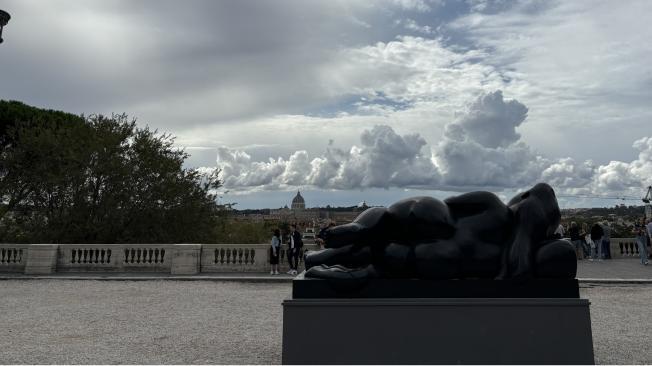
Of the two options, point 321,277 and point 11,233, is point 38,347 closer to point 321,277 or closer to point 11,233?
point 321,277

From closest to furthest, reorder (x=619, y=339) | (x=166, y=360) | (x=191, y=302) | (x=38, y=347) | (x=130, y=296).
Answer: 1. (x=166, y=360)
2. (x=38, y=347)
3. (x=619, y=339)
4. (x=191, y=302)
5. (x=130, y=296)

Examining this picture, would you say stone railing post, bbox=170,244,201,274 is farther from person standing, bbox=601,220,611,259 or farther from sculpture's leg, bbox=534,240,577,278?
person standing, bbox=601,220,611,259

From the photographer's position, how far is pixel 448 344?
482 centimetres

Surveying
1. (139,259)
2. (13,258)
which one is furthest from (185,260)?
(13,258)

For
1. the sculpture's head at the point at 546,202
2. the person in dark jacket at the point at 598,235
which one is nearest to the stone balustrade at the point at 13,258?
the sculpture's head at the point at 546,202

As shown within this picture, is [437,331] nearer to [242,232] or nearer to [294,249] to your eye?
[294,249]

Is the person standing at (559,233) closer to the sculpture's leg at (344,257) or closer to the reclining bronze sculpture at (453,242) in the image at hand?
the reclining bronze sculpture at (453,242)

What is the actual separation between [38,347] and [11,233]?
705 inches

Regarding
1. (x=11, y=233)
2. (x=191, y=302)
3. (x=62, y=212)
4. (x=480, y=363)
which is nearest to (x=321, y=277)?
(x=480, y=363)

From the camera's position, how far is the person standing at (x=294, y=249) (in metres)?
15.7

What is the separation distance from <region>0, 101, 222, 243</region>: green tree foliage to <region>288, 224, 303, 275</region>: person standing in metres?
8.36

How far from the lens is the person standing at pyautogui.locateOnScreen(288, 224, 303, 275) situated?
1565 cm

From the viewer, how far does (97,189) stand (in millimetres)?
21281

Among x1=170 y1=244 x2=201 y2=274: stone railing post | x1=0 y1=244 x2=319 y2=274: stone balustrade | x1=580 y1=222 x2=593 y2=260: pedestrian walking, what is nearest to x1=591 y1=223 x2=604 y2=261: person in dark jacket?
x1=580 y1=222 x2=593 y2=260: pedestrian walking
